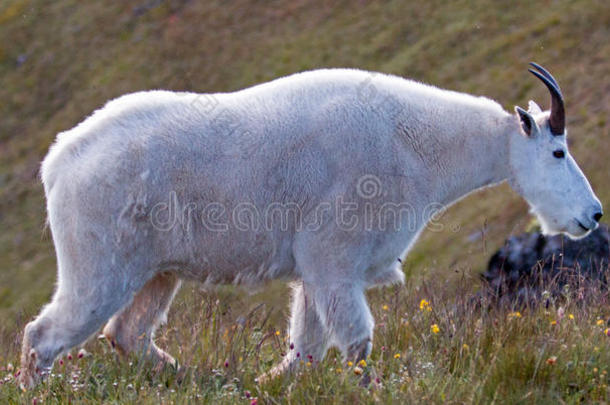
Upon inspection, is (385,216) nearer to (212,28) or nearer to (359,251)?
(359,251)

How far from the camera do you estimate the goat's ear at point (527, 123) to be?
6.08 metres

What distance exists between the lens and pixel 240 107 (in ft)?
19.3

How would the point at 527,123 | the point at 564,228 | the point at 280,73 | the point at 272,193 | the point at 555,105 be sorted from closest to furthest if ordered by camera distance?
the point at 272,193, the point at 555,105, the point at 527,123, the point at 564,228, the point at 280,73

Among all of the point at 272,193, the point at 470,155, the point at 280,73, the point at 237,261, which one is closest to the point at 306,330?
the point at 237,261

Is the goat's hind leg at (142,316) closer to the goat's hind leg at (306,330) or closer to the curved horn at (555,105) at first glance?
the goat's hind leg at (306,330)

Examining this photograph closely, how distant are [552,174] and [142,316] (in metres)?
3.10

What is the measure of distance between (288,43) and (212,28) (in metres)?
5.49

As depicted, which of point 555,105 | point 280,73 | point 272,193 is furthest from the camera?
point 280,73

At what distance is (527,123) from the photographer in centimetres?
616

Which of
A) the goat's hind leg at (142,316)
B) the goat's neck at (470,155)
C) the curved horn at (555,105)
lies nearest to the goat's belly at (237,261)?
the goat's hind leg at (142,316)

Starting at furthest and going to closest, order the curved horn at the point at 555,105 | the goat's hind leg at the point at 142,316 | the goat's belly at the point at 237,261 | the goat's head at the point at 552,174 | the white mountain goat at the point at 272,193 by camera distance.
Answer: the goat's head at the point at 552,174
the goat's hind leg at the point at 142,316
the curved horn at the point at 555,105
the goat's belly at the point at 237,261
the white mountain goat at the point at 272,193

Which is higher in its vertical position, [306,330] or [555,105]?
[555,105]

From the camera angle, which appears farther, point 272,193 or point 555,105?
point 555,105

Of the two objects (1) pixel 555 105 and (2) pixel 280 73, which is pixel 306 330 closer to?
(1) pixel 555 105
